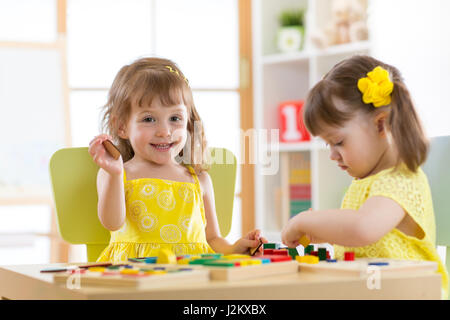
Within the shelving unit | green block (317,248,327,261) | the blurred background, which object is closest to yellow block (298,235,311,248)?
green block (317,248,327,261)

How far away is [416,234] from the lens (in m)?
1.19

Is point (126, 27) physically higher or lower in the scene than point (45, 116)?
higher

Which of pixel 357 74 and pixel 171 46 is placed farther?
pixel 171 46

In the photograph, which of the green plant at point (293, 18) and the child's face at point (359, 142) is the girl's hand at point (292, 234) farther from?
the green plant at point (293, 18)

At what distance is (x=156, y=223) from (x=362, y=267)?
0.69m

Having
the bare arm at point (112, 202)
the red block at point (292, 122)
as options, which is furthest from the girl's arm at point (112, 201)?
the red block at point (292, 122)

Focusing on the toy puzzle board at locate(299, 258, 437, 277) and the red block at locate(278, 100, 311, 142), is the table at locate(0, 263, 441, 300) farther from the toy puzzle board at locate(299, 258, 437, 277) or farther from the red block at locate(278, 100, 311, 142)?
the red block at locate(278, 100, 311, 142)

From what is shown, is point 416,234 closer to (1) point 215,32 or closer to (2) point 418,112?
(2) point 418,112

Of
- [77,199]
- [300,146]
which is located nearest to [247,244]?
[77,199]

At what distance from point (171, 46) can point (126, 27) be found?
28 cm

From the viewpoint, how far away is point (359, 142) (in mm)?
1248

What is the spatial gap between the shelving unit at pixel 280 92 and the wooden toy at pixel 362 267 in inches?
93.8

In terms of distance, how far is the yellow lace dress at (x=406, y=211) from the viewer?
1.12 m
